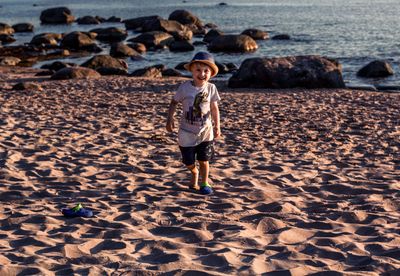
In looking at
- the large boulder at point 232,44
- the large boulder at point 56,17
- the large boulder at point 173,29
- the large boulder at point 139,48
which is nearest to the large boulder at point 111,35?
the large boulder at point 173,29

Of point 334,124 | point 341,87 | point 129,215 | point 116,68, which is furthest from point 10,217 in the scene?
point 116,68

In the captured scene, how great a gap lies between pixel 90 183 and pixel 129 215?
54.8 inches

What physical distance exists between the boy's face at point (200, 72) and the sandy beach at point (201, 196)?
1.32m

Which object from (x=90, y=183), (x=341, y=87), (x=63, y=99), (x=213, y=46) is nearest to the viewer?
(x=90, y=183)

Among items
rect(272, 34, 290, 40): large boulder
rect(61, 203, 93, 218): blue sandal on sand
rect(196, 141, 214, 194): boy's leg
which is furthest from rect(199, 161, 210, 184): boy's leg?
rect(272, 34, 290, 40): large boulder

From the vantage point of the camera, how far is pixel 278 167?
785cm

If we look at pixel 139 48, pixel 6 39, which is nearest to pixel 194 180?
pixel 139 48

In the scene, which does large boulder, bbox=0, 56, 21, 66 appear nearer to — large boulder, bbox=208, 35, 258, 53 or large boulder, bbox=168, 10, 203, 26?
large boulder, bbox=208, 35, 258, 53

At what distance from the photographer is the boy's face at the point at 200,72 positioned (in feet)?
20.3

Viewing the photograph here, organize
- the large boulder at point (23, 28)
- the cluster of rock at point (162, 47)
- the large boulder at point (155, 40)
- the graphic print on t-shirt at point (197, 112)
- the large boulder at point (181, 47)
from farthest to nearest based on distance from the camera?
the large boulder at point (23, 28)
the large boulder at point (155, 40)
the large boulder at point (181, 47)
the cluster of rock at point (162, 47)
the graphic print on t-shirt at point (197, 112)

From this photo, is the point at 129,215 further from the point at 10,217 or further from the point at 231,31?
the point at 231,31

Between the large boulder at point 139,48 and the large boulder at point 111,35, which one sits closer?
the large boulder at point 139,48

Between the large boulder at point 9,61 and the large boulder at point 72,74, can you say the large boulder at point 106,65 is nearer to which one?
the large boulder at point 72,74

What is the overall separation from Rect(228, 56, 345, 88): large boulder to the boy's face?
11.1 metres
